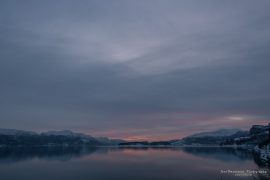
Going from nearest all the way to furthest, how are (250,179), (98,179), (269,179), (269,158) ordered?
(269,179) < (250,179) < (98,179) < (269,158)

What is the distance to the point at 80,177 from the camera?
220 ft

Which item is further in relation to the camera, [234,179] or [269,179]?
[234,179]

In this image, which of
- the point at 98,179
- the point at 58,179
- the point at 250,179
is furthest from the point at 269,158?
the point at 58,179

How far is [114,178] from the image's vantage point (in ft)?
213

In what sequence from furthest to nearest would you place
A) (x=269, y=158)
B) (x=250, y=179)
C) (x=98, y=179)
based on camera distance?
(x=269, y=158)
(x=98, y=179)
(x=250, y=179)

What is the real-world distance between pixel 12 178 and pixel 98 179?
17.7 metres

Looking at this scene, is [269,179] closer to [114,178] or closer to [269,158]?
[114,178]

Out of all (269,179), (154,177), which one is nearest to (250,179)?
(269,179)

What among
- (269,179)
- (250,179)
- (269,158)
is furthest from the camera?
(269,158)

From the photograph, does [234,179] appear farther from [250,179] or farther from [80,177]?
[80,177]

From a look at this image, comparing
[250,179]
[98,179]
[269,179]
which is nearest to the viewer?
[269,179]

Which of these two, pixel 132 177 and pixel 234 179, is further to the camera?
pixel 132 177

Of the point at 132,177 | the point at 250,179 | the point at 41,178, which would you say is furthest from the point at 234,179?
the point at 41,178

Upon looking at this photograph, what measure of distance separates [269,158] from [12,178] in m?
71.2
